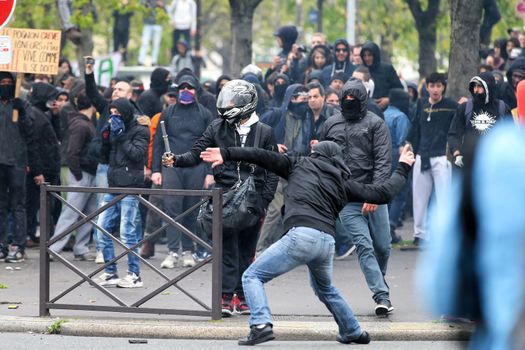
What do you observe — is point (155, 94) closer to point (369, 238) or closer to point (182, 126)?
point (182, 126)

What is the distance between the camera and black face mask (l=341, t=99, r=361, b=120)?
10.1 metres

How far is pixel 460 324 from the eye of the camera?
4.41 meters

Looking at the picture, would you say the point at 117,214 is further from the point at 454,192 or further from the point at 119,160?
the point at 454,192

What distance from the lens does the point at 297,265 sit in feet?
28.1

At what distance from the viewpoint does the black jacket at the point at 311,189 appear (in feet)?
27.9

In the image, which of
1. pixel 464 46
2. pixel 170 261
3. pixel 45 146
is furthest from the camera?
pixel 464 46

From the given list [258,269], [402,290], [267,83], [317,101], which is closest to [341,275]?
[402,290]

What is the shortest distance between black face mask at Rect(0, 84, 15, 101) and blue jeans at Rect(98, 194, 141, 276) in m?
2.38

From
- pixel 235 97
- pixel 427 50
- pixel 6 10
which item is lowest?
pixel 235 97

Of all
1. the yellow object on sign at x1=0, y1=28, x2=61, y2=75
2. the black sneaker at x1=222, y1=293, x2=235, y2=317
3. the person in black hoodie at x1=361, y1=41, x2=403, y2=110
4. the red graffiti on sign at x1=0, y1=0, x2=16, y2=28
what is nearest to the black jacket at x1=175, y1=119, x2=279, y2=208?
the black sneaker at x1=222, y1=293, x2=235, y2=317

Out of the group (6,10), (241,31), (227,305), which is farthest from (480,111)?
(241,31)

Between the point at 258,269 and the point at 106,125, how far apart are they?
372 centimetres

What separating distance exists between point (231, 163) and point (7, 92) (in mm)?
4016

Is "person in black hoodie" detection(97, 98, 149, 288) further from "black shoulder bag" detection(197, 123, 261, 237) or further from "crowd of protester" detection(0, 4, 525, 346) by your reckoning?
"black shoulder bag" detection(197, 123, 261, 237)
